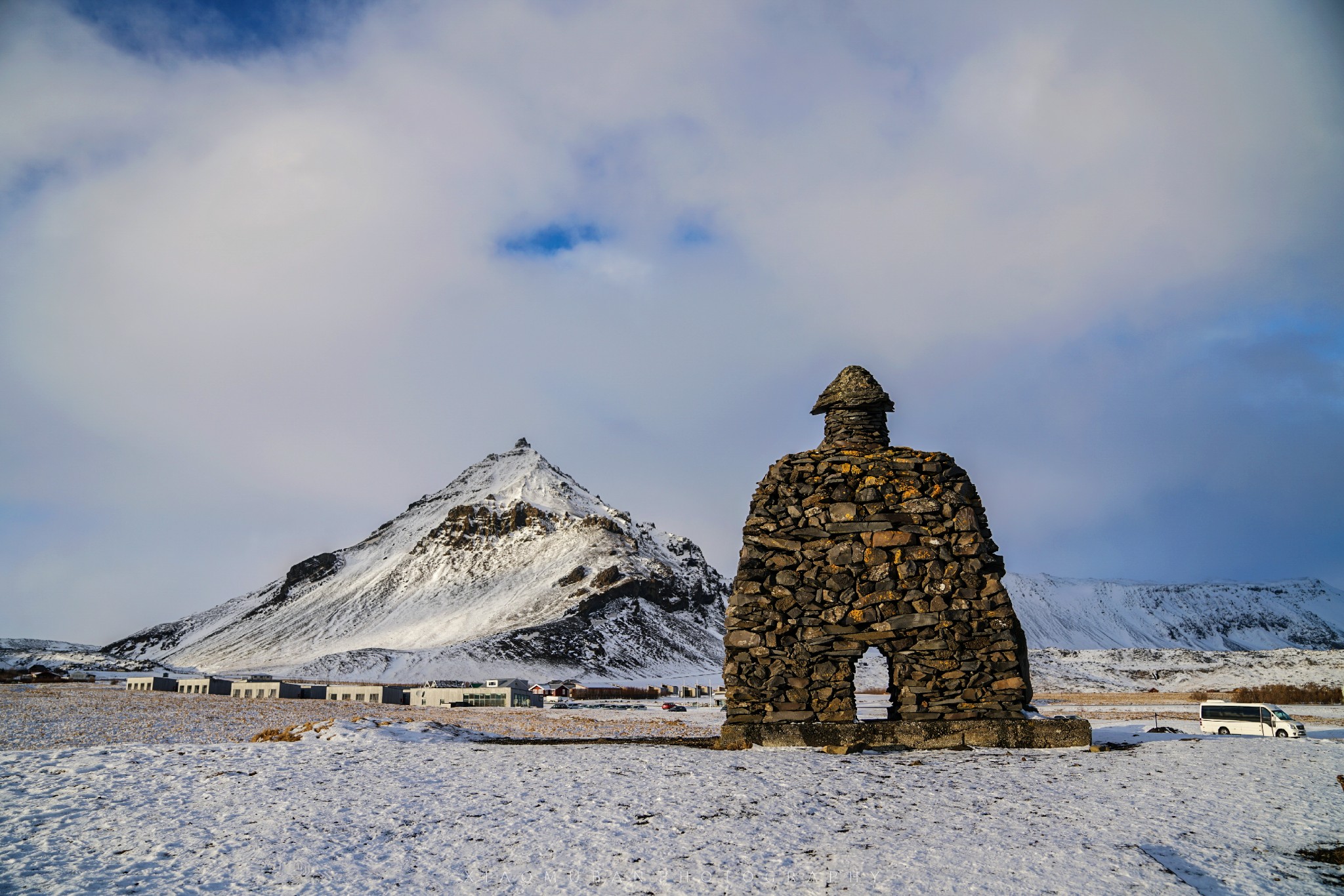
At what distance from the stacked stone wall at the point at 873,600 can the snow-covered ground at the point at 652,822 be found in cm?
186

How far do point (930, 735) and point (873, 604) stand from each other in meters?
2.30

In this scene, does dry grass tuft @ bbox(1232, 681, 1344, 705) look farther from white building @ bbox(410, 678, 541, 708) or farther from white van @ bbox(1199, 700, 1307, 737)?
white building @ bbox(410, 678, 541, 708)

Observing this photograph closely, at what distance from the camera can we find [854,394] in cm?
1738

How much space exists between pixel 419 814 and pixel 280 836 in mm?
1348

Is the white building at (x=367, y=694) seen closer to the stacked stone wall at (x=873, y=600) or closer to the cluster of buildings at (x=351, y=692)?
the cluster of buildings at (x=351, y=692)

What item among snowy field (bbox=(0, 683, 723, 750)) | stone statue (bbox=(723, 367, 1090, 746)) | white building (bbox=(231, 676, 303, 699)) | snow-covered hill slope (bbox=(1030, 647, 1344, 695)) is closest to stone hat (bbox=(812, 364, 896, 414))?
stone statue (bbox=(723, 367, 1090, 746))

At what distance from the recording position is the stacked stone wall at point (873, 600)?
547 inches

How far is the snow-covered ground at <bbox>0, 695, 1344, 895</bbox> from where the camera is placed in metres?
6.86

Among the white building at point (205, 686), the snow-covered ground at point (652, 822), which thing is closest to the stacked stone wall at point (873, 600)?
the snow-covered ground at point (652, 822)

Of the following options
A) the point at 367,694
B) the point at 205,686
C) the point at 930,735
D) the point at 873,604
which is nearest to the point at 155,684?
the point at 205,686

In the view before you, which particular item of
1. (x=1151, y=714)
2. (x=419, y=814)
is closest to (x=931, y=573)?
(x=419, y=814)

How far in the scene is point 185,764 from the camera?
10.8m

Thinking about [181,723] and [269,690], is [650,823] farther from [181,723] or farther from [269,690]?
[269,690]

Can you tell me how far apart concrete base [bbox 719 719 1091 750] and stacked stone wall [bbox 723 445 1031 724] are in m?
0.20
